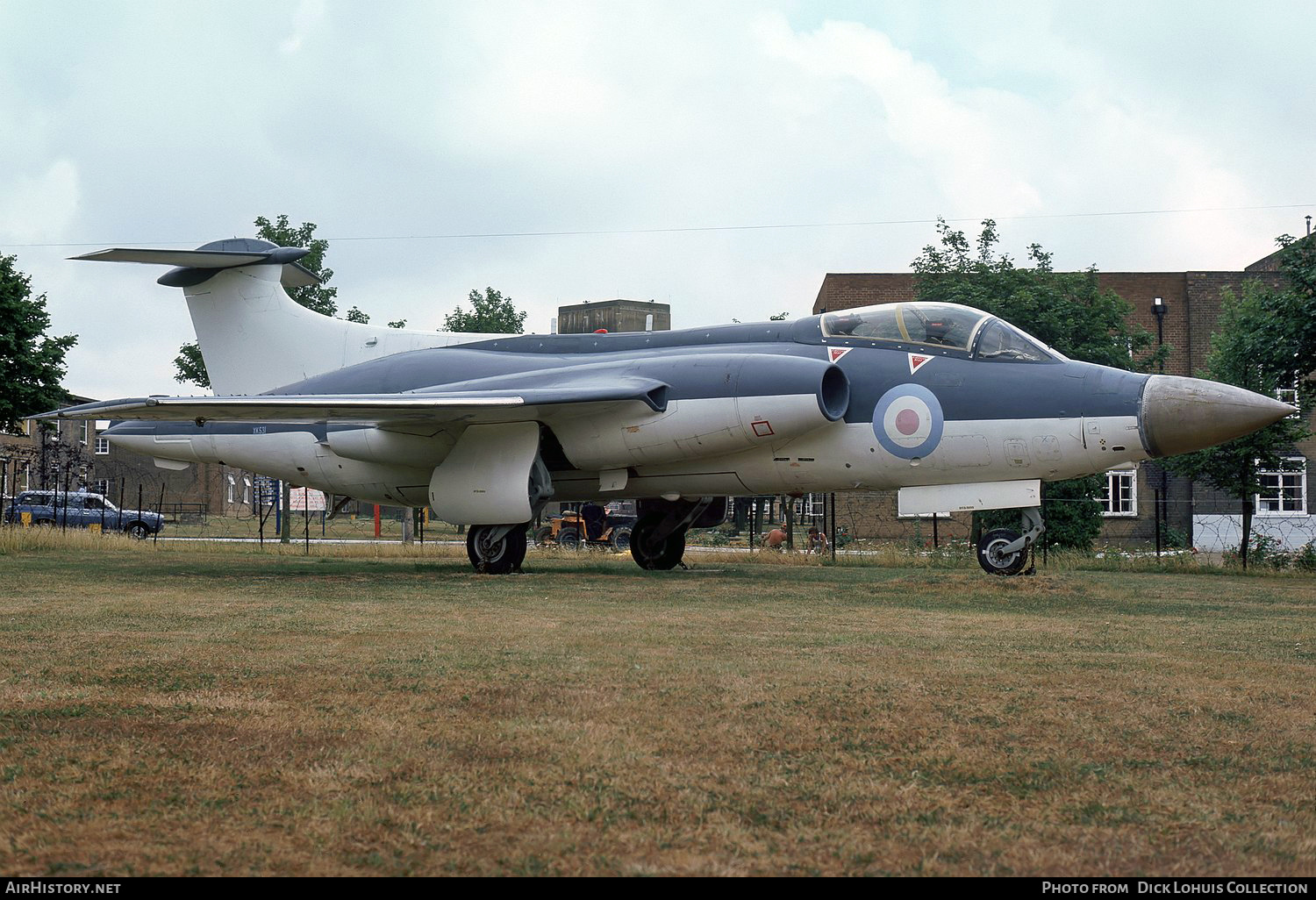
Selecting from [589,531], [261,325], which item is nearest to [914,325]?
[261,325]

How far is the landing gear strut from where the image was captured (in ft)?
50.8

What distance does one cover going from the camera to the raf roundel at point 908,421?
536 inches

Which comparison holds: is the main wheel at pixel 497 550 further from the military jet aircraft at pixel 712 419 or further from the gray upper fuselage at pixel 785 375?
the gray upper fuselage at pixel 785 375

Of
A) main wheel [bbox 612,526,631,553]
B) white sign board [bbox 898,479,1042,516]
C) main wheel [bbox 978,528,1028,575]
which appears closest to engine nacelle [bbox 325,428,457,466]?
white sign board [bbox 898,479,1042,516]

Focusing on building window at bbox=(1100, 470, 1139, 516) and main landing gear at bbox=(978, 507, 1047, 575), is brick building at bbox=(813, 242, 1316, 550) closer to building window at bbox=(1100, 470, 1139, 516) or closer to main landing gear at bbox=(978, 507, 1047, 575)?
building window at bbox=(1100, 470, 1139, 516)

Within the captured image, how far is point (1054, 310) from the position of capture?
26328 millimetres

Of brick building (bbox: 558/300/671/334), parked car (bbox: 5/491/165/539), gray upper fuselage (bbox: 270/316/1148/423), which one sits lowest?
parked car (bbox: 5/491/165/539)

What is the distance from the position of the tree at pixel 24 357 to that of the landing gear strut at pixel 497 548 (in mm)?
15137

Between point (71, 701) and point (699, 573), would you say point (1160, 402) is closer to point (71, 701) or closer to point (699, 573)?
point (699, 573)

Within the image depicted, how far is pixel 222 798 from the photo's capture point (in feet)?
12.1

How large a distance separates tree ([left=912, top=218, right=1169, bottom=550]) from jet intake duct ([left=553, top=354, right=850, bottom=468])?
1179cm

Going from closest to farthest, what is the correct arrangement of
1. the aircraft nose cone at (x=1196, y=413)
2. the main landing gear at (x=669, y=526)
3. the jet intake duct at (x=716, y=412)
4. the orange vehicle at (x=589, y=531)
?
1. the aircraft nose cone at (x=1196, y=413)
2. the jet intake duct at (x=716, y=412)
3. the main landing gear at (x=669, y=526)
4. the orange vehicle at (x=589, y=531)

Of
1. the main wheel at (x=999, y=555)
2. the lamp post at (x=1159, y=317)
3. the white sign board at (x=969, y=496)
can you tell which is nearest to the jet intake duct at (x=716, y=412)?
the white sign board at (x=969, y=496)

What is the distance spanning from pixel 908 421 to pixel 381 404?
6333mm
